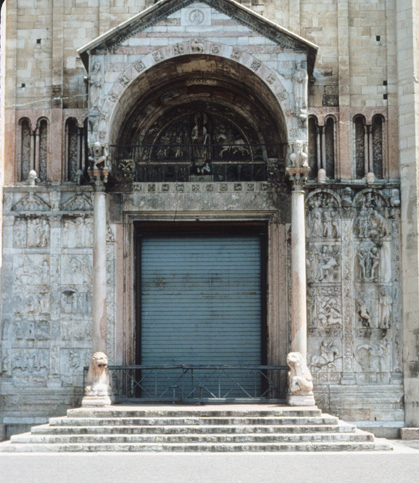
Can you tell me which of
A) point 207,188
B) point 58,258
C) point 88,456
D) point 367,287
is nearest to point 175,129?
point 207,188

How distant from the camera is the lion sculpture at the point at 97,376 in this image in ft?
72.2

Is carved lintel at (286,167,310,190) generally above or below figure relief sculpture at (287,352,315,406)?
above

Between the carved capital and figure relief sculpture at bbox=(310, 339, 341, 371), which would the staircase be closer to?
figure relief sculpture at bbox=(310, 339, 341, 371)

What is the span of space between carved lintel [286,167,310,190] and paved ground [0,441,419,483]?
6625mm

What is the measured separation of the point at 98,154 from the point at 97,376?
5168mm

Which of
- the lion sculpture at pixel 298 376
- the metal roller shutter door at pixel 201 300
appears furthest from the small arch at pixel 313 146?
the lion sculpture at pixel 298 376

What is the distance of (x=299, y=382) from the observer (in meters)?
21.8

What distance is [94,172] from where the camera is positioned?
22906 mm

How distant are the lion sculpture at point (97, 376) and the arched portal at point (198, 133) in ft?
16.1

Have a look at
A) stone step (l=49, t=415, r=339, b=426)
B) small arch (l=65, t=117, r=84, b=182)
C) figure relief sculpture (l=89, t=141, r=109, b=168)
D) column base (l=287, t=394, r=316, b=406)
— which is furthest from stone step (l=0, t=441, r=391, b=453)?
small arch (l=65, t=117, r=84, b=182)

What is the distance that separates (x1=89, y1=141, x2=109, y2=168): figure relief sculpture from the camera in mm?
22750

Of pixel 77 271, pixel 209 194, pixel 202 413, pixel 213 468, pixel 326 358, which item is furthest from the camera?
pixel 209 194

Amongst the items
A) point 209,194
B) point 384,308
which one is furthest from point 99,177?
point 384,308

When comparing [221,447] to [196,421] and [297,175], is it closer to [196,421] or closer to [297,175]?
[196,421]
